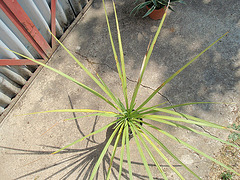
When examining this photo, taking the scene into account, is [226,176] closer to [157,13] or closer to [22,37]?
[157,13]

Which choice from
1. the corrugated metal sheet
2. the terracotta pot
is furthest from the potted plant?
the corrugated metal sheet

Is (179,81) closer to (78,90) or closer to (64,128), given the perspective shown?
(78,90)

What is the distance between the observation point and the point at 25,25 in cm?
172

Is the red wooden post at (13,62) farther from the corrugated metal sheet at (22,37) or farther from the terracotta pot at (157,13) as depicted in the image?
the terracotta pot at (157,13)

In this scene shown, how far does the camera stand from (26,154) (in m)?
1.78

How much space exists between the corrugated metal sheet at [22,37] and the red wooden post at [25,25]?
0.13 feet

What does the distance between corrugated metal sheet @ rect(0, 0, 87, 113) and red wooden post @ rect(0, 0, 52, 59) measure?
0.13 ft

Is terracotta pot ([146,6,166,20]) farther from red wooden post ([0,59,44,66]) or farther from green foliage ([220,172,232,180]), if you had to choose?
green foliage ([220,172,232,180])

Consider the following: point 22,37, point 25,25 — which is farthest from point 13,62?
point 25,25

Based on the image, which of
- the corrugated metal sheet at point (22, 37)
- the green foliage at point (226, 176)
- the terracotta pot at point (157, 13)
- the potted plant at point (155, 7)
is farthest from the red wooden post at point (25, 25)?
the green foliage at point (226, 176)

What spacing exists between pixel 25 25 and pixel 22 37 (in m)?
0.13

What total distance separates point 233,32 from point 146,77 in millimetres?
1142

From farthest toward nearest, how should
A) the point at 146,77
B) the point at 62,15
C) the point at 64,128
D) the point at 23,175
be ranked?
the point at 62,15 < the point at 146,77 < the point at 64,128 < the point at 23,175

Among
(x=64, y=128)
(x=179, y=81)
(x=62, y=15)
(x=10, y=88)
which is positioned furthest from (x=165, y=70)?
(x=10, y=88)
